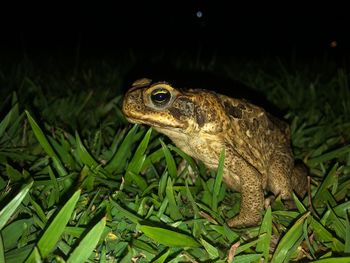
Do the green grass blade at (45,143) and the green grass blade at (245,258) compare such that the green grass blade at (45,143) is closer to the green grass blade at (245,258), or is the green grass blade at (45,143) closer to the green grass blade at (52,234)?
the green grass blade at (52,234)

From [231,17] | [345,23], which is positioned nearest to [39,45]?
[231,17]

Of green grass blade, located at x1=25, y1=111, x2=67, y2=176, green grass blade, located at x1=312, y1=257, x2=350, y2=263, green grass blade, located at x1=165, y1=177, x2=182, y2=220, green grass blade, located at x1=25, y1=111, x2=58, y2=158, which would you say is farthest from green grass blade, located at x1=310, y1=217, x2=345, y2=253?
green grass blade, located at x1=25, y1=111, x2=58, y2=158

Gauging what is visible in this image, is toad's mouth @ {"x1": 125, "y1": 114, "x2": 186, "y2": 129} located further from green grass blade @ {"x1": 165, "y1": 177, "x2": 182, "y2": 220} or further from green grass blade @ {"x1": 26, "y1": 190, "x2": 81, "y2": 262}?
green grass blade @ {"x1": 26, "y1": 190, "x2": 81, "y2": 262}

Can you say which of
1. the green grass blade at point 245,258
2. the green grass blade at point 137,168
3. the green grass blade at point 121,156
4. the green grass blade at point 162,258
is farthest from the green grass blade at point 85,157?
the green grass blade at point 245,258

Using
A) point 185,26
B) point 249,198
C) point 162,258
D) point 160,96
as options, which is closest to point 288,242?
point 249,198

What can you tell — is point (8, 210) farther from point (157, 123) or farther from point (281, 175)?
point (281, 175)
